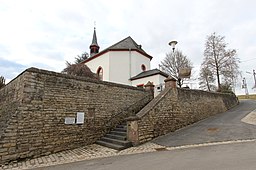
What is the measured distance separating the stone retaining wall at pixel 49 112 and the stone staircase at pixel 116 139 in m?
0.37

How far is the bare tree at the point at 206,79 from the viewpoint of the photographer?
2308 cm

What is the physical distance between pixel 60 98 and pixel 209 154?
641 cm

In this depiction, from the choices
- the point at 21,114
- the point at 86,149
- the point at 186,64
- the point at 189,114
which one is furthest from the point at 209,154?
the point at 186,64

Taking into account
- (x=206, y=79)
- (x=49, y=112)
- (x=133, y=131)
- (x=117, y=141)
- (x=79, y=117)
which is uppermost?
(x=206, y=79)

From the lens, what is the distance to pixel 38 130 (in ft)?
23.0

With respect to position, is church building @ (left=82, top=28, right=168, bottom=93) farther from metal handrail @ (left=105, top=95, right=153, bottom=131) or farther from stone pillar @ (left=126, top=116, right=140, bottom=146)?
stone pillar @ (left=126, top=116, right=140, bottom=146)

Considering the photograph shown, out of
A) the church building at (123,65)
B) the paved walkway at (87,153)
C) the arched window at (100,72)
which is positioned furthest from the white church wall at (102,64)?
the paved walkway at (87,153)

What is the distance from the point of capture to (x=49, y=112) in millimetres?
7441

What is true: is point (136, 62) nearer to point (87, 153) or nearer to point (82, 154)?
point (87, 153)

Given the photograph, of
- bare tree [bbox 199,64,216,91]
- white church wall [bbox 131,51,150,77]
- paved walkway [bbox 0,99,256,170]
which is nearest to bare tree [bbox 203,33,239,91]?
bare tree [bbox 199,64,216,91]

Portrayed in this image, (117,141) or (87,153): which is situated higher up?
(117,141)

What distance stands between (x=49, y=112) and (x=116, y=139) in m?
3.39

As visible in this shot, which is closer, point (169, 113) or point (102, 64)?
point (169, 113)

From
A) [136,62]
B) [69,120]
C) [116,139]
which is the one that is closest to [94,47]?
[136,62]
